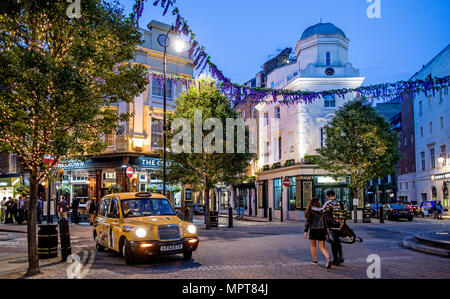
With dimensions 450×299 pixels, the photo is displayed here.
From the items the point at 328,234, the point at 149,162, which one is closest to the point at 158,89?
the point at 149,162

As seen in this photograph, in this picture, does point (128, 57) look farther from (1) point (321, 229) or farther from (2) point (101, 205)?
(1) point (321, 229)

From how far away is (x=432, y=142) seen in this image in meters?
41.4

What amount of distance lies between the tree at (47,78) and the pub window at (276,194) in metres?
26.3

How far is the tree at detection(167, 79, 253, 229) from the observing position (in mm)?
21594

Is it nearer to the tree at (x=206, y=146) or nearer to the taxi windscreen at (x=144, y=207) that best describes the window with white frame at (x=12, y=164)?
the tree at (x=206, y=146)

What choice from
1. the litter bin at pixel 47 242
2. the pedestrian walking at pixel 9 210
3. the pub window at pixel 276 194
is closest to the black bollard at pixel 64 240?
the litter bin at pixel 47 242

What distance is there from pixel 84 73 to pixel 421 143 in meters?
44.4

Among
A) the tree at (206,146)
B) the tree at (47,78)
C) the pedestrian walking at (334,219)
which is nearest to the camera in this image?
the tree at (47,78)

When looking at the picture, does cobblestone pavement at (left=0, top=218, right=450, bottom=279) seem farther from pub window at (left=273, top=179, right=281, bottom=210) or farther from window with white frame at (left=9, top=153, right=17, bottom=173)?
window with white frame at (left=9, top=153, right=17, bottom=173)

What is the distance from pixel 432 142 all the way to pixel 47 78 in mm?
42306

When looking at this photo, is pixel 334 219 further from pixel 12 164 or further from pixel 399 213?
pixel 12 164

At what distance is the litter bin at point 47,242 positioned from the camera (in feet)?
34.3
